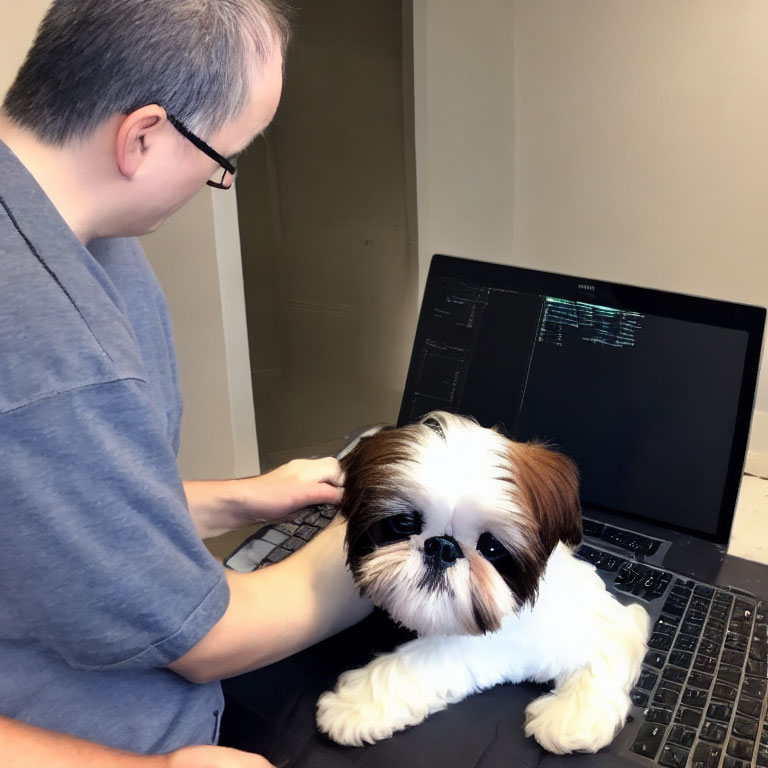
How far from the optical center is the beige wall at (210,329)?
1.40m

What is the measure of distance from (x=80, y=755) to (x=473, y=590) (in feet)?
1.08

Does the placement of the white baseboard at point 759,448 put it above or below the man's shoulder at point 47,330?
below

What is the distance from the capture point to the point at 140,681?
26.5 inches

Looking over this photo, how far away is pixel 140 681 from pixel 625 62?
153 centimetres

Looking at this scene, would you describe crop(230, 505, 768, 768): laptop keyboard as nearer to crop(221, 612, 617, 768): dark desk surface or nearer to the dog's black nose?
crop(221, 612, 617, 768): dark desk surface

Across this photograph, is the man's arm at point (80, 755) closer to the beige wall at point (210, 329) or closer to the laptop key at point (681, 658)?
the laptop key at point (681, 658)

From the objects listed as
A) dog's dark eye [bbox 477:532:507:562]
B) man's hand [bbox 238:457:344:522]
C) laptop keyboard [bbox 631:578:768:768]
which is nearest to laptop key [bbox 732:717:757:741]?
laptop keyboard [bbox 631:578:768:768]

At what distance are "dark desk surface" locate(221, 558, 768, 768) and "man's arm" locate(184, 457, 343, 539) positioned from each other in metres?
0.18

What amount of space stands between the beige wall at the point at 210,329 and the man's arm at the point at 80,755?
95 cm

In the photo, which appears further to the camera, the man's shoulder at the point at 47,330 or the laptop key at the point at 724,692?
the laptop key at the point at 724,692

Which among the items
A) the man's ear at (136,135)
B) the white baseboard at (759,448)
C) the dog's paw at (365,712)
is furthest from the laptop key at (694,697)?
the white baseboard at (759,448)

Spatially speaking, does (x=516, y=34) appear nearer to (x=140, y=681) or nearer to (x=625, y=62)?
(x=625, y=62)

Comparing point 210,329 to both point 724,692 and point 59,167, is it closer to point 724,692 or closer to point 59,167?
point 59,167

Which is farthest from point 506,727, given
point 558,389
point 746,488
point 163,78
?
point 746,488
